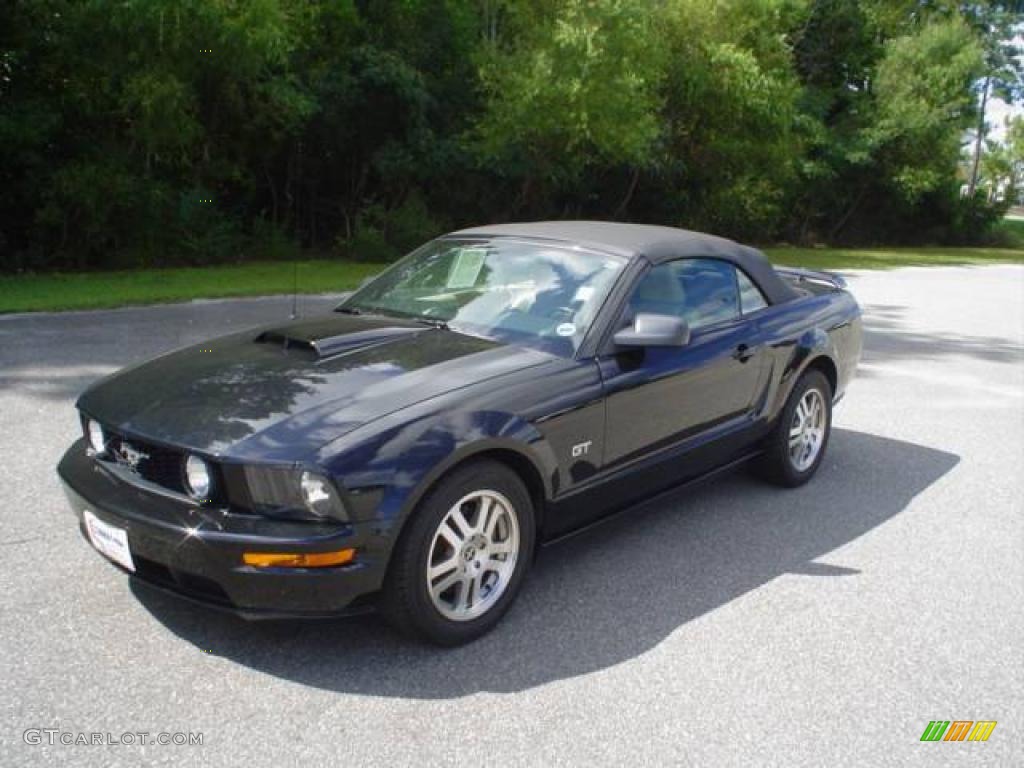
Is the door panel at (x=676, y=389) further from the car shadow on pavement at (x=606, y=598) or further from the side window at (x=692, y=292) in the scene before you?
the car shadow on pavement at (x=606, y=598)

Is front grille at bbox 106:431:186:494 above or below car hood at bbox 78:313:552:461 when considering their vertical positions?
below

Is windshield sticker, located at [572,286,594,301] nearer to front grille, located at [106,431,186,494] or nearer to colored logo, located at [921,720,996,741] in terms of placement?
front grille, located at [106,431,186,494]

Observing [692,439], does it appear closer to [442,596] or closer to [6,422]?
[442,596]

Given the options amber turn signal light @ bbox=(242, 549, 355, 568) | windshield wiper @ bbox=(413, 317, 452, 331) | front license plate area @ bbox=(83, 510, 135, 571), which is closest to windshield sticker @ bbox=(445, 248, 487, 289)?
windshield wiper @ bbox=(413, 317, 452, 331)

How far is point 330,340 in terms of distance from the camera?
380cm

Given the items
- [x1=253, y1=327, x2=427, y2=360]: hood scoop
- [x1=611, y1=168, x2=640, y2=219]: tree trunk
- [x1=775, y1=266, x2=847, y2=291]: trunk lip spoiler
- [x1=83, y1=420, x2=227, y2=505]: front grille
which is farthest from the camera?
[x1=611, y1=168, x2=640, y2=219]: tree trunk

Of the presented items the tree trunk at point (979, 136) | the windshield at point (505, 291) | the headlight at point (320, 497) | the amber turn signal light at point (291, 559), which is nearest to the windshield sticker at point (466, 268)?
the windshield at point (505, 291)

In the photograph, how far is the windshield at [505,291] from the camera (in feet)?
13.0

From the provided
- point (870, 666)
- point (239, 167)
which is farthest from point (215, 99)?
point (870, 666)

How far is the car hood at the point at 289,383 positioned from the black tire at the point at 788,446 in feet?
6.16

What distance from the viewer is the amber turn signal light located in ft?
9.44

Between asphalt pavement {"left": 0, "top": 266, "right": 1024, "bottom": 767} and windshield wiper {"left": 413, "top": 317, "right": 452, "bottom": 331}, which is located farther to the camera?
windshield wiper {"left": 413, "top": 317, "right": 452, "bottom": 331}

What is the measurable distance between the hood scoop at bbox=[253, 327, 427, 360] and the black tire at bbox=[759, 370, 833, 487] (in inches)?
84.9

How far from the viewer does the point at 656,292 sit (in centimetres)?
425
